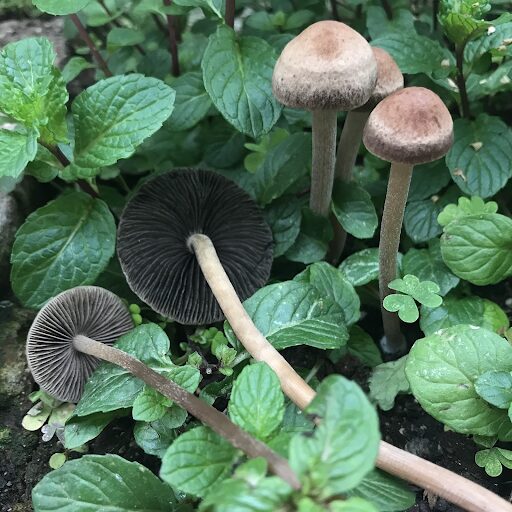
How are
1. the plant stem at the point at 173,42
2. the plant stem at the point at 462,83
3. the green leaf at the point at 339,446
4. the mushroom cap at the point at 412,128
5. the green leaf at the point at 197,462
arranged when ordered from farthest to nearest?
1. the plant stem at the point at 173,42
2. the plant stem at the point at 462,83
3. the mushroom cap at the point at 412,128
4. the green leaf at the point at 197,462
5. the green leaf at the point at 339,446

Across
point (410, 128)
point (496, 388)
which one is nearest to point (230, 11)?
point (410, 128)

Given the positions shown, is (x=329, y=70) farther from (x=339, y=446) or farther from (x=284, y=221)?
(x=339, y=446)

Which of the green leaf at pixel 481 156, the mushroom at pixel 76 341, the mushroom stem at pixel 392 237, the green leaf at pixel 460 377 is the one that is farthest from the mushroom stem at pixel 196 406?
the green leaf at pixel 481 156

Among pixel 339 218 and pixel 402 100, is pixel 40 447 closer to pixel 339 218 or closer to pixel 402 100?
pixel 339 218

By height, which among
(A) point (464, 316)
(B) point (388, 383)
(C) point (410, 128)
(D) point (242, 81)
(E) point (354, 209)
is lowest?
(B) point (388, 383)

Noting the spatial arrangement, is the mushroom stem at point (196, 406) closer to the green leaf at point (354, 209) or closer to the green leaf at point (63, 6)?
the green leaf at point (354, 209)
